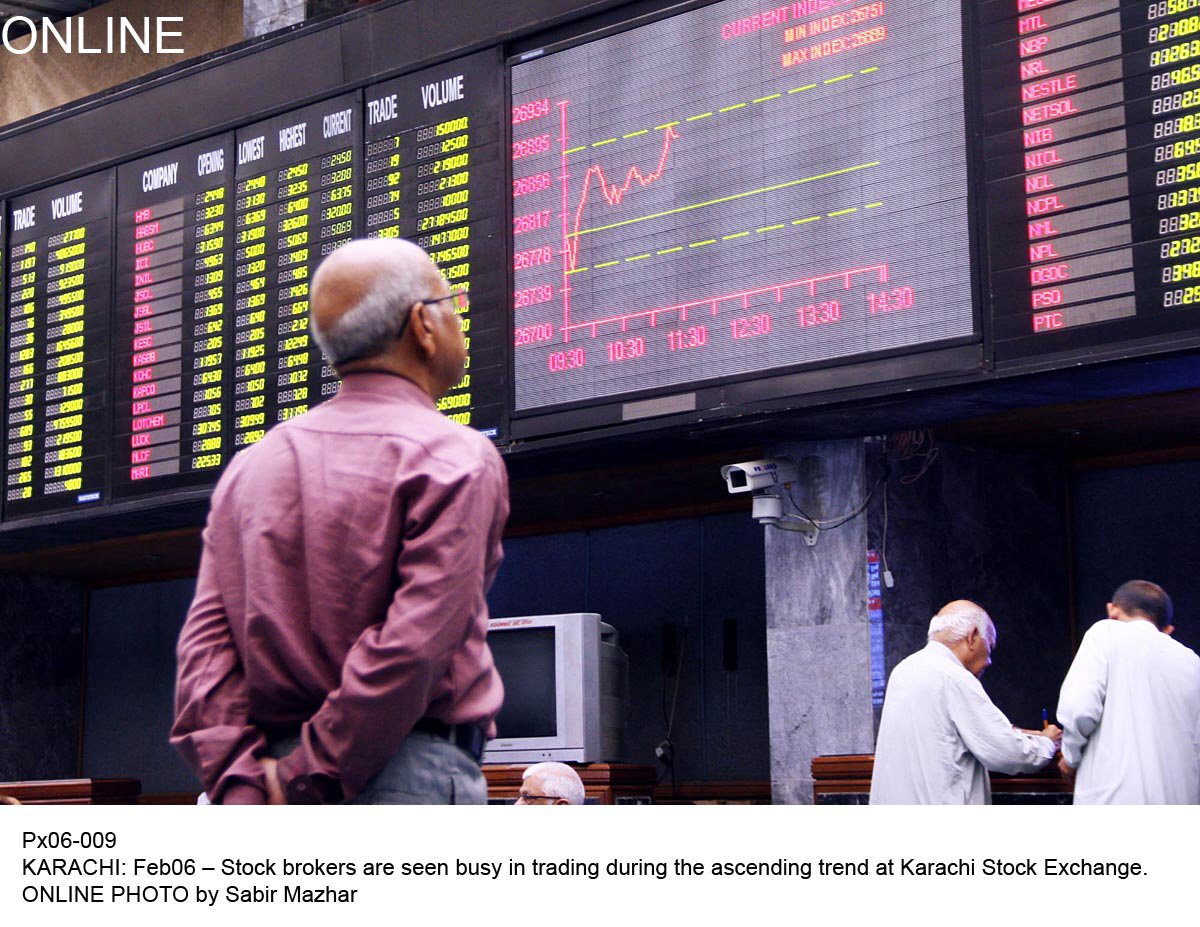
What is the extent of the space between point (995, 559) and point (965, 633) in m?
1.67

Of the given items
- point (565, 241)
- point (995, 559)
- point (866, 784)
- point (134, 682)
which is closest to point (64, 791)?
point (134, 682)

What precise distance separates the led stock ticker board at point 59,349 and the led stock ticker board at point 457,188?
5.91ft

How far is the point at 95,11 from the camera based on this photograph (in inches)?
455

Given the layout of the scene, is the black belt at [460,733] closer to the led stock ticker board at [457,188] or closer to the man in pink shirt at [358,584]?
the man in pink shirt at [358,584]

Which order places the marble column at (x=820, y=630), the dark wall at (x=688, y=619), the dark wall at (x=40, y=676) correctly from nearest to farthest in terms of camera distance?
the marble column at (x=820, y=630) → the dark wall at (x=688, y=619) → the dark wall at (x=40, y=676)

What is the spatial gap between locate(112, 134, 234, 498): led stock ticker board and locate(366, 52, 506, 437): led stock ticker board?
97 cm

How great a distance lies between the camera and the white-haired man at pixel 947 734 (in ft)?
17.3

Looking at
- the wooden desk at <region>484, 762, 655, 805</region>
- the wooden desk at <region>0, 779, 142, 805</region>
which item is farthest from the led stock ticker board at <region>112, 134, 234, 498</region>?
the wooden desk at <region>484, 762, 655, 805</region>

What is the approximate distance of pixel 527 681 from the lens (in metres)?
7.68

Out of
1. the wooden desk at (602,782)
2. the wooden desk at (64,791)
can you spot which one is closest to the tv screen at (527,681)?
the wooden desk at (602,782)

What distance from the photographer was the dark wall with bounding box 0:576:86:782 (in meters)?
10.4

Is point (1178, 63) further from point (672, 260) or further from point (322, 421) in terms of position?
point (322, 421)

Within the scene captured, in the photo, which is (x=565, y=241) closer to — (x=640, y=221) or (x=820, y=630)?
(x=640, y=221)
